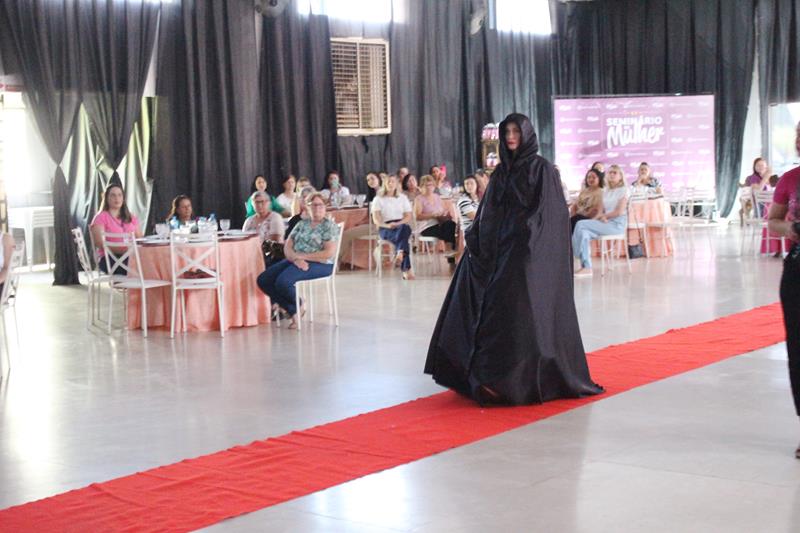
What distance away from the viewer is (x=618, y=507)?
3961mm

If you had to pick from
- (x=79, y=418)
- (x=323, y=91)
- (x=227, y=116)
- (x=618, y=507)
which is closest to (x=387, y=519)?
(x=618, y=507)

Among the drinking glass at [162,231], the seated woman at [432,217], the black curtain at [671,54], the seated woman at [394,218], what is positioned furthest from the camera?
the black curtain at [671,54]

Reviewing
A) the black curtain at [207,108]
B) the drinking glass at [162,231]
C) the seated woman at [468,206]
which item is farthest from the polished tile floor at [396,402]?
the black curtain at [207,108]

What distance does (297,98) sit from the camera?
1448 cm

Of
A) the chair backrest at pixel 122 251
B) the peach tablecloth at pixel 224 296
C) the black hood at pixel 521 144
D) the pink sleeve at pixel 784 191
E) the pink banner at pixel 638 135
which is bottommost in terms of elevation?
the peach tablecloth at pixel 224 296

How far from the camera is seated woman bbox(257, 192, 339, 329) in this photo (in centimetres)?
838

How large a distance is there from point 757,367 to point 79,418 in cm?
374

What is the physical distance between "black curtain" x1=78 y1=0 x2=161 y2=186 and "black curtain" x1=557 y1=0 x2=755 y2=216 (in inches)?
321

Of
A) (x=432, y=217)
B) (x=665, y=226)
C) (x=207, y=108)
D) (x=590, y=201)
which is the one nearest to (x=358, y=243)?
(x=432, y=217)

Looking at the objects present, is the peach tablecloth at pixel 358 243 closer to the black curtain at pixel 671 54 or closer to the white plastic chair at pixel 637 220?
the white plastic chair at pixel 637 220

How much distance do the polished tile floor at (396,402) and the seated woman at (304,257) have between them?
299mm

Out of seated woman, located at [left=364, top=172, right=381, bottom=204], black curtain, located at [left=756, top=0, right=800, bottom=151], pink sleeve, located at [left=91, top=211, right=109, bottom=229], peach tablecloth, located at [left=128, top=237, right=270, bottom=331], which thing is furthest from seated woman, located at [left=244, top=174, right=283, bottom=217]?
black curtain, located at [left=756, top=0, right=800, bottom=151]

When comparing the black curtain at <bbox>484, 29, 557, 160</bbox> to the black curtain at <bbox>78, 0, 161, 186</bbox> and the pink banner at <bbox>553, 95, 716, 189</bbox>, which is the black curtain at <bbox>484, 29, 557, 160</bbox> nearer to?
the pink banner at <bbox>553, 95, 716, 189</bbox>

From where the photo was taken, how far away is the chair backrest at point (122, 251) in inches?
329
